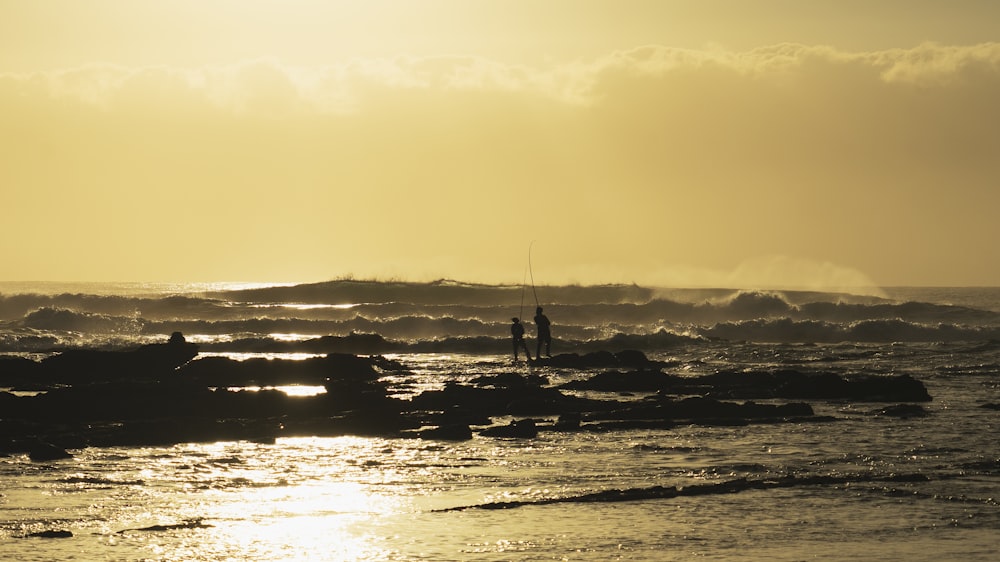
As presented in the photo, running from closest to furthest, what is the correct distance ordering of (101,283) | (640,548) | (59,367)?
(640,548) → (59,367) → (101,283)

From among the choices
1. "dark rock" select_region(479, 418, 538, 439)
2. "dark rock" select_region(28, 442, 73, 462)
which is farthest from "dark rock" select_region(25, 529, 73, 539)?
"dark rock" select_region(479, 418, 538, 439)

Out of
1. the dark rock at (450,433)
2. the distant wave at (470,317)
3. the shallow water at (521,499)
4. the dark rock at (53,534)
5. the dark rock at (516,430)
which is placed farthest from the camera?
the distant wave at (470,317)

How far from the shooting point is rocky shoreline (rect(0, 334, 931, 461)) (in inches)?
803

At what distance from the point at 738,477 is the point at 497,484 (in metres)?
3.18

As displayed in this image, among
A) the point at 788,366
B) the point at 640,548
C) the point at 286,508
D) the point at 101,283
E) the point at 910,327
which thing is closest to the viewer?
the point at 640,548

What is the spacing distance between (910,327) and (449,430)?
3959 centimetres

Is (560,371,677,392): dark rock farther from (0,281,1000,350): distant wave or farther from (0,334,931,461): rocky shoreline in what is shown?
(0,281,1000,350): distant wave

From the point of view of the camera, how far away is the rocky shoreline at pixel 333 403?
20.4 m

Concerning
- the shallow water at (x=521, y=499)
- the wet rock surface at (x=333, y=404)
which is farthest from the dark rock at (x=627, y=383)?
the shallow water at (x=521, y=499)

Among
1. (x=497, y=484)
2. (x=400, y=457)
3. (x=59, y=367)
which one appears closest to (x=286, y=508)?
(x=497, y=484)

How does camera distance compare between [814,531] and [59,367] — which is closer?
[814,531]

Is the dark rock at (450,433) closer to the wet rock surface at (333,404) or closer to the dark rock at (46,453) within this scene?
the wet rock surface at (333,404)

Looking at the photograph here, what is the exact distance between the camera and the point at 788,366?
37.0m

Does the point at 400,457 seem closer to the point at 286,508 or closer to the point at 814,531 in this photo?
the point at 286,508
